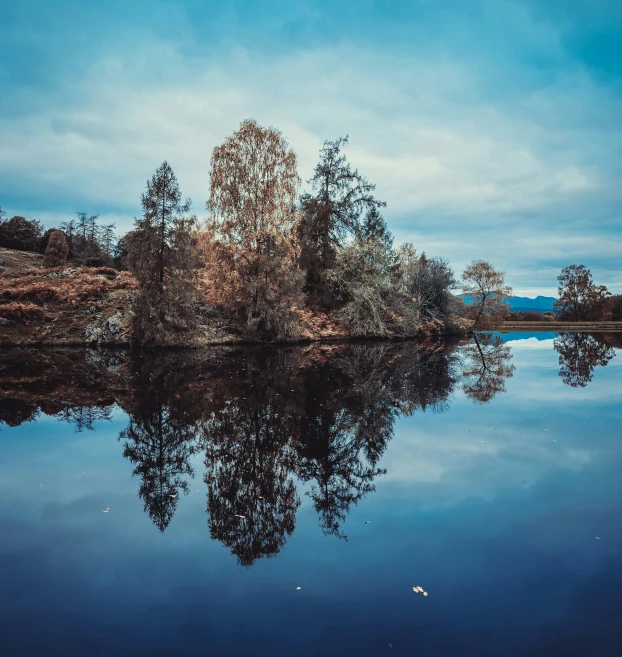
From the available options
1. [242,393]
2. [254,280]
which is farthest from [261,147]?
[242,393]

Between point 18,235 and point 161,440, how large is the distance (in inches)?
2723

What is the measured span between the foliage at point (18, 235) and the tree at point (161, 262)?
5037 centimetres

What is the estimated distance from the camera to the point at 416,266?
38.9m

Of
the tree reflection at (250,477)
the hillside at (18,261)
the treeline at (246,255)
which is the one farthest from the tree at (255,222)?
the hillside at (18,261)

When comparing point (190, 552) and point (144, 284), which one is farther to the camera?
point (144, 284)

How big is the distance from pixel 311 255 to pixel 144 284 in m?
14.4

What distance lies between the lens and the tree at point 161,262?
2305 centimetres

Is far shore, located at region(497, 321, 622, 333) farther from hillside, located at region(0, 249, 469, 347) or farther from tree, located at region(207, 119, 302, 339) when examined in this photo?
tree, located at region(207, 119, 302, 339)

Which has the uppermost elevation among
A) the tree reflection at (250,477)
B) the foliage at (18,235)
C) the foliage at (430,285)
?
the foliage at (18,235)

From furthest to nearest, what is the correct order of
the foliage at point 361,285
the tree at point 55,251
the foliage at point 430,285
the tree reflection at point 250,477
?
the tree at point 55,251 → the foliage at point 430,285 → the foliage at point 361,285 → the tree reflection at point 250,477

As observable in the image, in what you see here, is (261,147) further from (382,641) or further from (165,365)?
(382,641)

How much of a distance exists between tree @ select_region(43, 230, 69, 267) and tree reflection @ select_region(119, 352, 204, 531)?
38.3 meters

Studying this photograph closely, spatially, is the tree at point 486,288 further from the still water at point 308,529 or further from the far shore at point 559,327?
the still water at point 308,529

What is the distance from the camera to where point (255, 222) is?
25750 mm
